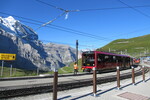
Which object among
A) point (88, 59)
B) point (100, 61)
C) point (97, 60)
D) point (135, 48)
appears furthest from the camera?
point (135, 48)

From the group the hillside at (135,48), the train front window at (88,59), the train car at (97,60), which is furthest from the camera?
the hillside at (135,48)

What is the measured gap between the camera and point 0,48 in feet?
578

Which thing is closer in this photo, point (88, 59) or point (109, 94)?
point (109, 94)

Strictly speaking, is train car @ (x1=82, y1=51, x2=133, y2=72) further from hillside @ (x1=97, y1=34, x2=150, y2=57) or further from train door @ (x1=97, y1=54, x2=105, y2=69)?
hillside @ (x1=97, y1=34, x2=150, y2=57)

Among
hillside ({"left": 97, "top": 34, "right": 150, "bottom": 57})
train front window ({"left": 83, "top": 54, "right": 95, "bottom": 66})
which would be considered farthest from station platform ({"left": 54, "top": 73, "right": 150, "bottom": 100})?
hillside ({"left": 97, "top": 34, "right": 150, "bottom": 57})

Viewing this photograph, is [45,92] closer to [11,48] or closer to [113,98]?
[113,98]

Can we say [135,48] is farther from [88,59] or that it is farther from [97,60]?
[97,60]

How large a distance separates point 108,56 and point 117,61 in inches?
158

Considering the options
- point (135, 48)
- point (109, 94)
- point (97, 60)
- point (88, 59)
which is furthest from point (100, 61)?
point (135, 48)

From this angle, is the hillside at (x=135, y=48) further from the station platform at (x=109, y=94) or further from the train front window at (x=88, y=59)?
the station platform at (x=109, y=94)

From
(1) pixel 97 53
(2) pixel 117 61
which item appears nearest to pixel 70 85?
(1) pixel 97 53

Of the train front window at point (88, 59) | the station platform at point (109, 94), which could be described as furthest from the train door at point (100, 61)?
the station platform at point (109, 94)

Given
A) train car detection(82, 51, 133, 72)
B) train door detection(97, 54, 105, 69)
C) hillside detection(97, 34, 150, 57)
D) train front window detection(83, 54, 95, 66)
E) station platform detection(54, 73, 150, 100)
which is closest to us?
station platform detection(54, 73, 150, 100)

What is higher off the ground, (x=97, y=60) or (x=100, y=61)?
(x=97, y=60)
